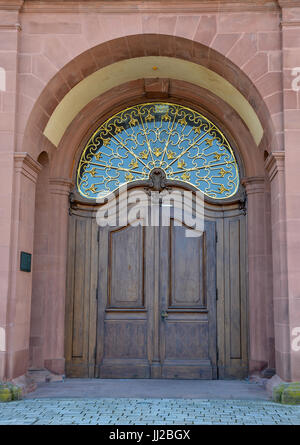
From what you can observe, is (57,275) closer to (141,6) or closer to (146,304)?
(146,304)

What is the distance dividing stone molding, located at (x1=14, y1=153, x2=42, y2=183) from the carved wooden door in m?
1.39

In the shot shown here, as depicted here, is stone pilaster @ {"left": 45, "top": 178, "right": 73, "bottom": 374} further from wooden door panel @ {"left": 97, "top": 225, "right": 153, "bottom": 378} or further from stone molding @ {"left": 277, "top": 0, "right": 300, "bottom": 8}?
stone molding @ {"left": 277, "top": 0, "right": 300, "bottom": 8}

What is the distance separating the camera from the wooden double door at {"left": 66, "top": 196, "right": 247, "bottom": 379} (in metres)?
7.40

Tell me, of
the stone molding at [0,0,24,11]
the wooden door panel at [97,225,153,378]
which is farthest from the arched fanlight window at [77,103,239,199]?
the stone molding at [0,0,24,11]

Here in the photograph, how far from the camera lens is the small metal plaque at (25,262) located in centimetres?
639

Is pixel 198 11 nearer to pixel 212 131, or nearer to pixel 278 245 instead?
pixel 212 131

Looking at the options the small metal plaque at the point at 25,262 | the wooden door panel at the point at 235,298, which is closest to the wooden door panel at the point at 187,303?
the wooden door panel at the point at 235,298

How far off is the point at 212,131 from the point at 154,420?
4.33 m

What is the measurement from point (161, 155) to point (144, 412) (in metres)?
3.78

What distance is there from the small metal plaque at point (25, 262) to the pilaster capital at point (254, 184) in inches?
121

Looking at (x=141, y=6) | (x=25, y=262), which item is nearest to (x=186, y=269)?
(x=25, y=262)

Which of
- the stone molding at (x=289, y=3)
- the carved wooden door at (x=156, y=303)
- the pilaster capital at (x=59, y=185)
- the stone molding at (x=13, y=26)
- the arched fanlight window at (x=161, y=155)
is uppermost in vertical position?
the stone molding at (x=289, y=3)

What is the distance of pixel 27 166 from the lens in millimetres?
6559

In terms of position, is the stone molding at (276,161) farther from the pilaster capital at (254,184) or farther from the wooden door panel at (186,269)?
the wooden door panel at (186,269)
